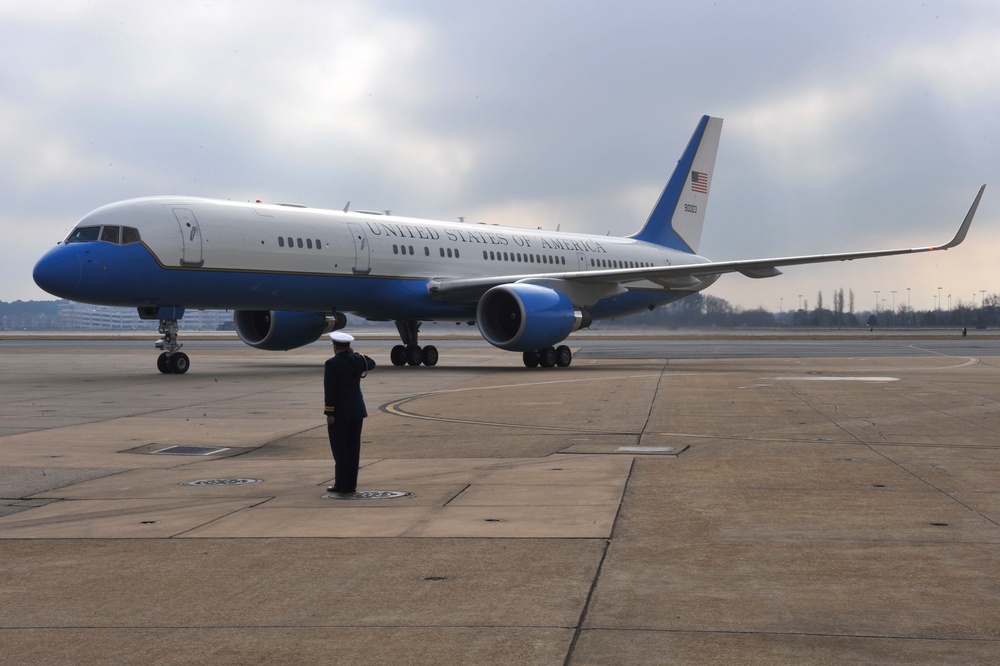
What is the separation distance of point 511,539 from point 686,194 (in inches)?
1380

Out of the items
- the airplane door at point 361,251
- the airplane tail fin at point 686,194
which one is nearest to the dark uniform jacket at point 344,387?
the airplane door at point 361,251

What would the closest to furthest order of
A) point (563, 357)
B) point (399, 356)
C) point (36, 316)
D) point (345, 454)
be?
1. point (345, 454)
2. point (563, 357)
3. point (399, 356)
4. point (36, 316)

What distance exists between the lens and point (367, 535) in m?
7.61

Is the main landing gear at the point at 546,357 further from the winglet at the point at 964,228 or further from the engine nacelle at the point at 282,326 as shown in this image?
the winglet at the point at 964,228

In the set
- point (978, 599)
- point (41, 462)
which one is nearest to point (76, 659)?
point (978, 599)

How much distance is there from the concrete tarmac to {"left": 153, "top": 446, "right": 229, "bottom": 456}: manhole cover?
0.27ft

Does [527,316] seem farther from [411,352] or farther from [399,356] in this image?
[399,356]

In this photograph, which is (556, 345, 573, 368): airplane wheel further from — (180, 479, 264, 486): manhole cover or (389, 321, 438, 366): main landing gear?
(180, 479, 264, 486): manhole cover

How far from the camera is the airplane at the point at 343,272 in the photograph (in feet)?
78.9

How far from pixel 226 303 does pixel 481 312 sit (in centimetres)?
649

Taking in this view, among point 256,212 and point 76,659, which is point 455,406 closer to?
point 256,212

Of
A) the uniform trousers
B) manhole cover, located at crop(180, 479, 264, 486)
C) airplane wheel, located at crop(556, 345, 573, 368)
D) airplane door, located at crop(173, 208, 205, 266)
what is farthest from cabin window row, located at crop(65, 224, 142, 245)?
the uniform trousers

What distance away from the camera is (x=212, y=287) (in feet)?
82.4

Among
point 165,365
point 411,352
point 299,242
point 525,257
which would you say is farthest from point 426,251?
point 165,365
